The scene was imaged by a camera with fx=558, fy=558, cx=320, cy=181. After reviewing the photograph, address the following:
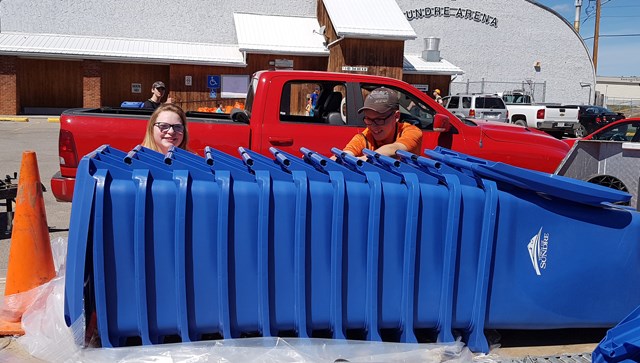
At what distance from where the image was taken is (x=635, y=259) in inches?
143

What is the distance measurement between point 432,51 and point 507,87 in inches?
252

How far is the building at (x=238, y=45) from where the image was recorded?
26297 mm

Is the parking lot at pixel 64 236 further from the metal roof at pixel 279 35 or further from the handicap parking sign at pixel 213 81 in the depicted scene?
the metal roof at pixel 279 35

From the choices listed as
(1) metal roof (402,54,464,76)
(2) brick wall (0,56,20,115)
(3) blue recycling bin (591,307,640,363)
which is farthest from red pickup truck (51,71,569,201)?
(2) brick wall (0,56,20,115)

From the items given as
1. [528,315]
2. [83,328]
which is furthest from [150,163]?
[528,315]

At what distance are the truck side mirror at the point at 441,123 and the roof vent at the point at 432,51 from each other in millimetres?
25597

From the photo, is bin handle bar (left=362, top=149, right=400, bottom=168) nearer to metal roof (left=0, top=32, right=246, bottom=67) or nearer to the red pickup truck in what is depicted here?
the red pickup truck

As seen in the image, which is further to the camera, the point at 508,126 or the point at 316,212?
the point at 508,126

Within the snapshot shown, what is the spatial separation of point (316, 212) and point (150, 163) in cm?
109

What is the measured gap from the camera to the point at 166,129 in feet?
13.7

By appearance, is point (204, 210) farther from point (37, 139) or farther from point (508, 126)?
point (37, 139)

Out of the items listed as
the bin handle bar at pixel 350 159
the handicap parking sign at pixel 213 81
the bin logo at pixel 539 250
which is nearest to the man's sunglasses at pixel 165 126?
the bin handle bar at pixel 350 159

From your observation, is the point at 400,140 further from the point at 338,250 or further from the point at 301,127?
the point at 301,127

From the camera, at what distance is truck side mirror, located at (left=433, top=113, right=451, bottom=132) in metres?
6.52
